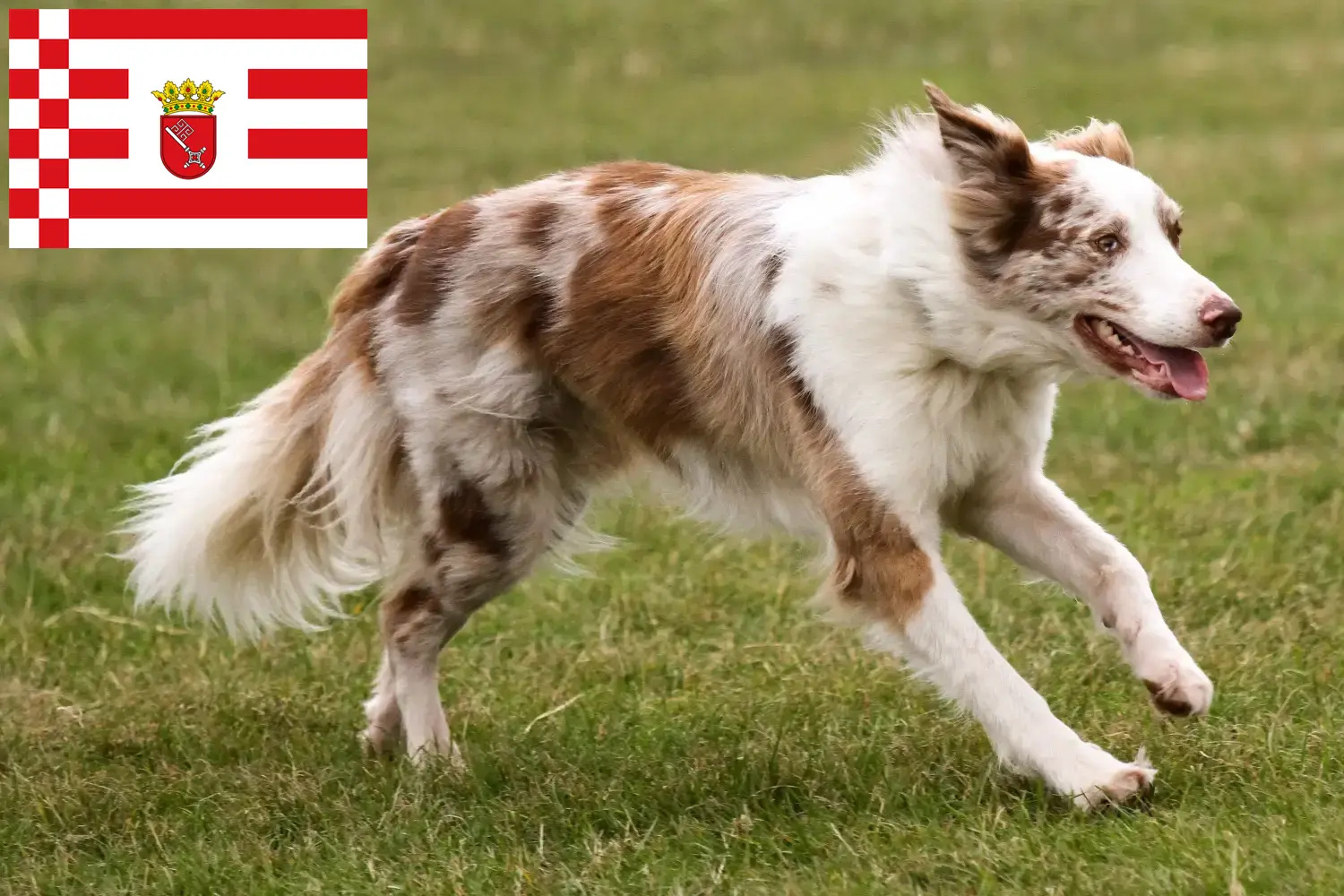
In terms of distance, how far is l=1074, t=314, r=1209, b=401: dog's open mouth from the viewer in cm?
445

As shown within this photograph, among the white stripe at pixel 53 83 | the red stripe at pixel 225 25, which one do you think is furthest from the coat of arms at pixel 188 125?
the red stripe at pixel 225 25

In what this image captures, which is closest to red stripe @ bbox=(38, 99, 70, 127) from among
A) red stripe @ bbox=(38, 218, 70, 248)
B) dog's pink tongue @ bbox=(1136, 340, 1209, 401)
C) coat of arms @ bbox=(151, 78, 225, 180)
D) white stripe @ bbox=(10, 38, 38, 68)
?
white stripe @ bbox=(10, 38, 38, 68)

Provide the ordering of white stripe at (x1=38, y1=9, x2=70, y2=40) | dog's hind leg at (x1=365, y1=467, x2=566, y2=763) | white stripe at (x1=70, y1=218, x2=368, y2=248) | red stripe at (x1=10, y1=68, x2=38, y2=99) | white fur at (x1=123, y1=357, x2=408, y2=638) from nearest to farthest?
dog's hind leg at (x1=365, y1=467, x2=566, y2=763), white fur at (x1=123, y1=357, x2=408, y2=638), white stripe at (x1=38, y1=9, x2=70, y2=40), red stripe at (x1=10, y1=68, x2=38, y2=99), white stripe at (x1=70, y1=218, x2=368, y2=248)

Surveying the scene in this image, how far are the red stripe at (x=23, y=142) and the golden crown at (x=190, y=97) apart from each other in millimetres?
994

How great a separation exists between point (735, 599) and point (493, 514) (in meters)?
1.48

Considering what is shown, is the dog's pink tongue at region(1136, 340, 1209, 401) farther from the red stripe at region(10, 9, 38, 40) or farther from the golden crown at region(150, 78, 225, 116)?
the red stripe at region(10, 9, 38, 40)

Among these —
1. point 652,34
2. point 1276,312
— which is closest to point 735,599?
point 1276,312

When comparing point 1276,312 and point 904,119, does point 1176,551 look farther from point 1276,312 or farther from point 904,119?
point 1276,312

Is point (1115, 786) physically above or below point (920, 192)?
below

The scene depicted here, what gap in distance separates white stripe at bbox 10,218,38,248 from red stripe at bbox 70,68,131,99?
3.97m

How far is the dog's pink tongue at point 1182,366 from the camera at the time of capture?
445 cm

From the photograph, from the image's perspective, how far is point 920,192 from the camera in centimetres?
474

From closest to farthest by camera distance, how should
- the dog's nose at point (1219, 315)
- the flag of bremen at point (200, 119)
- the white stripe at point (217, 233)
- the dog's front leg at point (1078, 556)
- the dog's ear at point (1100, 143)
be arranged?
the dog's nose at point (1219, 315) < the dog's front leg at point (1078, 556) < the dog's ear at point (1100, 143) < the flag of bremen at point (200, 119) < the white stripe at point (217, 233)

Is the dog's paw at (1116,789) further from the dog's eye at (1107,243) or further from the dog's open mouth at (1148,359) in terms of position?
the dog's eye at (1107,243)
